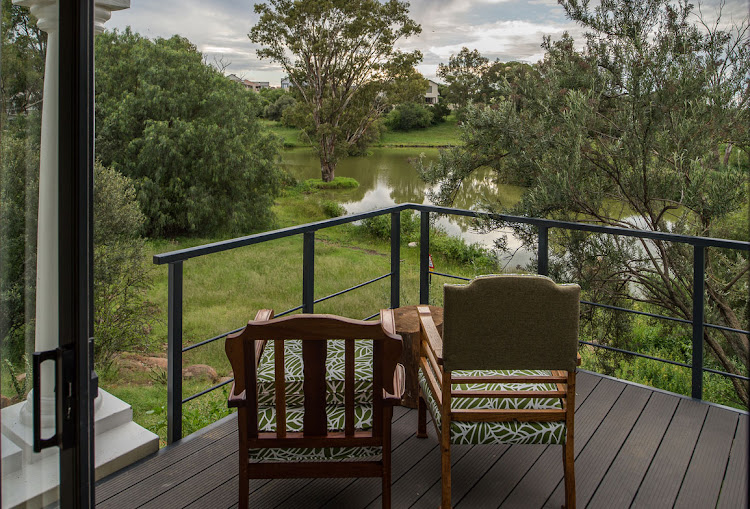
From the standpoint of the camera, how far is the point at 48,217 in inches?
37.4

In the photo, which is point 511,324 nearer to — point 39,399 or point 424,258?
point 39,399

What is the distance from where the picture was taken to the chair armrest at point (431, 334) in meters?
1.92

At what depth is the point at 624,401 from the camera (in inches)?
109

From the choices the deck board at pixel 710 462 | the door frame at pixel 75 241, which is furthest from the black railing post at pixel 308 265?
the door frame at pixel 75 241

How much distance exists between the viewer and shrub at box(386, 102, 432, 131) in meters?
9.93

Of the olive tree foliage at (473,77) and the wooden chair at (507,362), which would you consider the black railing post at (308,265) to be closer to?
the wooden chair at (507,362)

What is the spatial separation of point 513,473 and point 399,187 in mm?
9132

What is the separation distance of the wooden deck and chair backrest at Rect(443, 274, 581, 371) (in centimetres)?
54

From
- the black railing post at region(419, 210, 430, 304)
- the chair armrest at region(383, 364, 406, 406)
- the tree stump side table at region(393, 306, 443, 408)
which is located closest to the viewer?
the chair armrest at region(383, 364, 406, 406)

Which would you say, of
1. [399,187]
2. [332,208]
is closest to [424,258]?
[399,187]

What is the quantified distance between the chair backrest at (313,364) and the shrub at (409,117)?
799 centimetres

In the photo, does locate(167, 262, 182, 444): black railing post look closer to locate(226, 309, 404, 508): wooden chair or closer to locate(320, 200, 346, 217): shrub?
locate(226, 309, 404, 508): wooden chair

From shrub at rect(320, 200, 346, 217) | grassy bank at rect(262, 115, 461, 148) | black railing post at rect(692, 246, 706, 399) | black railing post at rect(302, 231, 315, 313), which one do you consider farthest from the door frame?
shrub at rect(320, 200, 346, 217)

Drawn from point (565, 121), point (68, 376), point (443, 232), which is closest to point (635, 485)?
point (68, 376)
